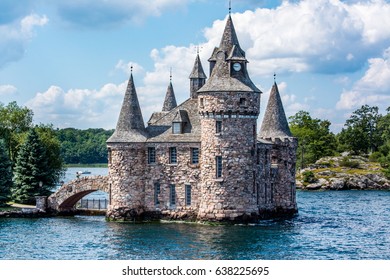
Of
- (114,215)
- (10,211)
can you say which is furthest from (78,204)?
(114,215)

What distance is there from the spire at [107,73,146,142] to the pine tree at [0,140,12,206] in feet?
51.3

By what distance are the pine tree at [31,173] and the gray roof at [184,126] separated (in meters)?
17.6

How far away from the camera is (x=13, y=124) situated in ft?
320

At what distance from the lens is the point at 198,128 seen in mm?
64125

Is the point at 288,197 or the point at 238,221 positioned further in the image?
the point at 288,197

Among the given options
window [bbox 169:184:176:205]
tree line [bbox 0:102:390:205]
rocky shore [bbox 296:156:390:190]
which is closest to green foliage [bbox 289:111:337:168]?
tree line [bbox 0:102:390:205]

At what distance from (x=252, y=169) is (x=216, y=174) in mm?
2912

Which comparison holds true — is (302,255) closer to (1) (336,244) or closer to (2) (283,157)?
(1) (336,244)

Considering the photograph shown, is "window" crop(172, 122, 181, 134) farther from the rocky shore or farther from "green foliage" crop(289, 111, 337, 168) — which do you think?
"green foliage" crop(289, 111, 337, 168)

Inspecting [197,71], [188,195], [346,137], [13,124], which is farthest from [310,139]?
[188,195]

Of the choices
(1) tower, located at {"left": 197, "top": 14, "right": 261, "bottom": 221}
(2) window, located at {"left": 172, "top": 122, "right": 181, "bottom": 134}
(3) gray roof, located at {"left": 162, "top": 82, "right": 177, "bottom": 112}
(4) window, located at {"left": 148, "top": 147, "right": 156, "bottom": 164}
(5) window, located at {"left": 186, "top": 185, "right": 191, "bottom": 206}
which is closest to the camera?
(1) tower, located at {"left": 197, "top": 14, "right": 261, "bottom": 221}

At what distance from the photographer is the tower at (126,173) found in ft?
210

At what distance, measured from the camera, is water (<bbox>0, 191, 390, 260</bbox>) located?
164ft
